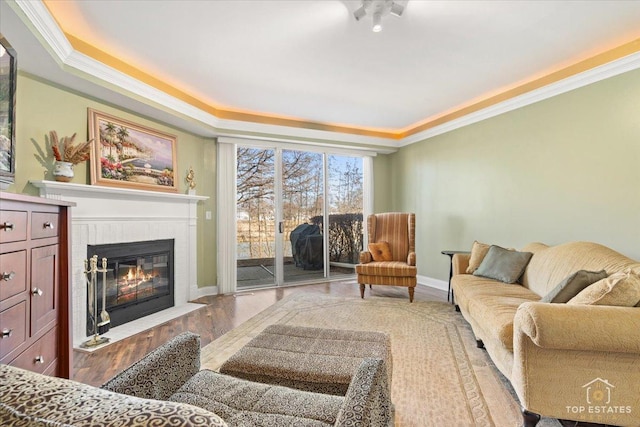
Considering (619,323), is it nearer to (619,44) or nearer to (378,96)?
(619,44)

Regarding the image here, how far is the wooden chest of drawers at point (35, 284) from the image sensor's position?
49.6 inches

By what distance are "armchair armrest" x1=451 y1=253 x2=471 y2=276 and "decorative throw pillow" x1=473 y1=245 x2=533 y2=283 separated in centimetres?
19

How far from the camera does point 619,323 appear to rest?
139 cm

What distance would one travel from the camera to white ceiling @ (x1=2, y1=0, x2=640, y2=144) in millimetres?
2223

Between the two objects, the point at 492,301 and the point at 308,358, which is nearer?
the point at 308,358

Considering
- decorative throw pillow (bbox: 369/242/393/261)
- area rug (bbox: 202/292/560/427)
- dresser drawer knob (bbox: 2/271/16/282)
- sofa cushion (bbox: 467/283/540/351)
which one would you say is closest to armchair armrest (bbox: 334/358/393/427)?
area rug (bbox: 202/292/560/427)

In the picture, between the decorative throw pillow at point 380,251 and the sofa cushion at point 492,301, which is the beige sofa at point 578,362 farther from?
the decorative throw pillow at point 380,251

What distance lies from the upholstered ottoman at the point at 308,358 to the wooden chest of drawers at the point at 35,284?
2.87 feet

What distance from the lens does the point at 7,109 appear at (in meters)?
1.82

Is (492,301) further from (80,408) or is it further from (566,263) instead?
(80,408)

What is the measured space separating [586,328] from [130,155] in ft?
13.2

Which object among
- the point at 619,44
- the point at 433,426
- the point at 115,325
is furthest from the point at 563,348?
the point at 115,325

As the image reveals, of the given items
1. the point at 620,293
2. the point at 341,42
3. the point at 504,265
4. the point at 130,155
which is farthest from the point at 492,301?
the point at 130,155

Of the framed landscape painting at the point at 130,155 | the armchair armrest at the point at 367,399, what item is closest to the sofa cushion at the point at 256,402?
the armchair armrest at the point at 367,399
